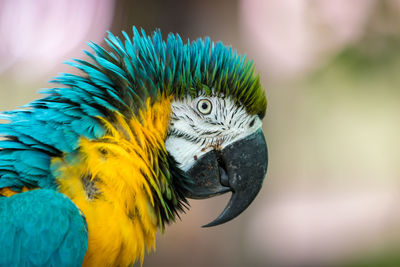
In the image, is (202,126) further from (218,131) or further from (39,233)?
(39,233)

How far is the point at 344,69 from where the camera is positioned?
11.0ft

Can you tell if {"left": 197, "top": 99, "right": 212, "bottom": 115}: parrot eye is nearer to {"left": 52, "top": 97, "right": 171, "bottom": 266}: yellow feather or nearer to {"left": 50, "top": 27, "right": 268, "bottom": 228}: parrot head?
{"left": 50, "top": 27, "right": 268, "bottom": 228}: parrot head

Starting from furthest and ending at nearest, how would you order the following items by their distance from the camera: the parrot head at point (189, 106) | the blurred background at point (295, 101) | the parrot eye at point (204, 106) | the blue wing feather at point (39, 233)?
the blurred background at point (295, 101), the parrot eye at point (204, 106), the parrot head at point (189, 106), the blue wing feather at point (39, 233)

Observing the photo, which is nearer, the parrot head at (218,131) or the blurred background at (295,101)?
the parrot head at (218,131)

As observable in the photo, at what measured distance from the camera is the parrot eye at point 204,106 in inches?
63.7

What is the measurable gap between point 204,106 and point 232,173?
29cm

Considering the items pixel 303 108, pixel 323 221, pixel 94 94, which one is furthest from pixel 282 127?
pixel 94 94

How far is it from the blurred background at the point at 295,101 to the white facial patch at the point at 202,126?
1327 mm

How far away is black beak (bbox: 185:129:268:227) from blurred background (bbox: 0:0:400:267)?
1441mm

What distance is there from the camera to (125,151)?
1.41 meters

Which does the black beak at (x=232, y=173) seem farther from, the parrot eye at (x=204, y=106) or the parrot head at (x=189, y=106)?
the parrot eye at (x=204, y=106)

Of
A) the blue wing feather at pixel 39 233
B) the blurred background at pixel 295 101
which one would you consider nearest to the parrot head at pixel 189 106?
the blue wing feather at pixel 39 233


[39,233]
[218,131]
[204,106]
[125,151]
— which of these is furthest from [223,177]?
[39,233]

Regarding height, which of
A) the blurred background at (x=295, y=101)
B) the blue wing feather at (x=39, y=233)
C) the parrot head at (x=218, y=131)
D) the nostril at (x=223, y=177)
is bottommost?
the blue wing feather at (x=39, y=233)
